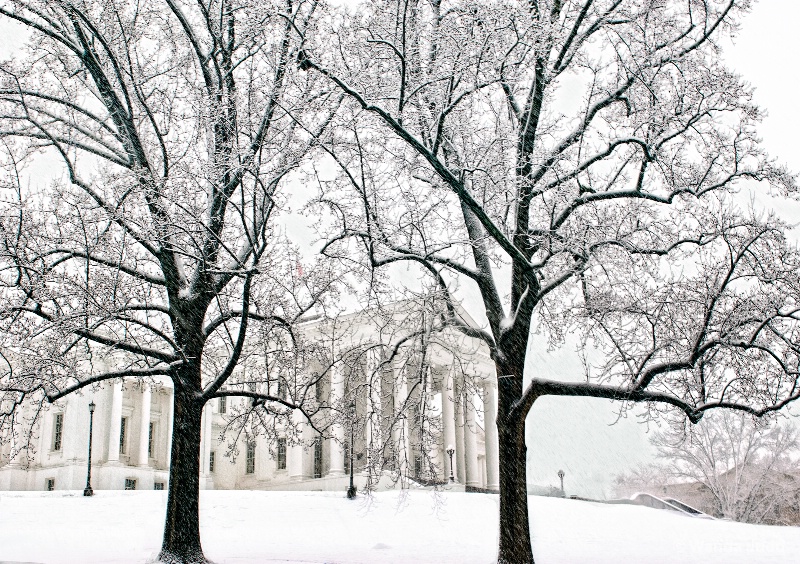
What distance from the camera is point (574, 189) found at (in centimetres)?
1464

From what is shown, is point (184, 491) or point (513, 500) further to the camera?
point (184, 491)

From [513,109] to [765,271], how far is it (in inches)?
219

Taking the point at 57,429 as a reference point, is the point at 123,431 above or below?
below

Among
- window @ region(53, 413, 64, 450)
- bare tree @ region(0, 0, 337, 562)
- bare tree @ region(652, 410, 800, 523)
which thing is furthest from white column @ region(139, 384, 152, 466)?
bare tree @ region(0, 0, 337, 562)

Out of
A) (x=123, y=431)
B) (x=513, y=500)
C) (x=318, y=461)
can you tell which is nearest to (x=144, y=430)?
(x=123, y=431)

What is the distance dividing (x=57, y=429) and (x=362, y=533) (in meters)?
36.0

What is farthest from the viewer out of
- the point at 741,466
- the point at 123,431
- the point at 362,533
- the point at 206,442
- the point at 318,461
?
the point at 206,442

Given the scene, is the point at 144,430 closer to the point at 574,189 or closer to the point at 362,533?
the point at 362,533

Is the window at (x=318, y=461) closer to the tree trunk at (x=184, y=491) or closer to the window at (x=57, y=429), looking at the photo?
the window at (x=57, y=429)

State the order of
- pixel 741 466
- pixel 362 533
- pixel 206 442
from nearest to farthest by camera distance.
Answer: pixel 362 533 < pixel 741 466 < pixel 206 442

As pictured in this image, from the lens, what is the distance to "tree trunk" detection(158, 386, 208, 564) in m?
13.1

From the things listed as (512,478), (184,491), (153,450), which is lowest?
(184,491)

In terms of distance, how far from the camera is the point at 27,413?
1944 inches

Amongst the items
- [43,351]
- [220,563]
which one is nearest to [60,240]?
[43,351]
